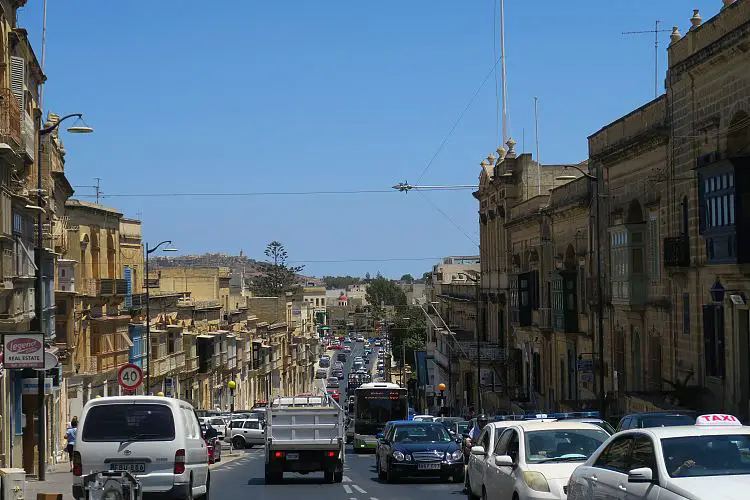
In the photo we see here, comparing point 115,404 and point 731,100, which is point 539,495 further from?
point 731,100

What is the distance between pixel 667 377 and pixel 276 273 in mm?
136325

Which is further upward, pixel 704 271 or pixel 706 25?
pixel 706 25

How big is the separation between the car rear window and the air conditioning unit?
2.04m

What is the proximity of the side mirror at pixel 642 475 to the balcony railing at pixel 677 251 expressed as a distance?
87.3 ft

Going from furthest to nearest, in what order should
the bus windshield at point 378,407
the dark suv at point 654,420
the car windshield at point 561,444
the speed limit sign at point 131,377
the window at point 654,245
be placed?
1. the bus windshield at point 378,407
2. the window at point 654,245
3. the speed limit sign at point 131,377
4. the dark suv at point 654,420
5. the car windshield at point 561,444

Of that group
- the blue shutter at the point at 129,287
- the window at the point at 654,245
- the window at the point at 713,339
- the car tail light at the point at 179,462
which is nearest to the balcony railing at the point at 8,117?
the car tail light at the point at 179,462

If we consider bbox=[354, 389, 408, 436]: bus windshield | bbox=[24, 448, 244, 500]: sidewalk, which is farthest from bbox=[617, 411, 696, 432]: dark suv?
bbox=[354, 389, 408, 436]: bus windshield

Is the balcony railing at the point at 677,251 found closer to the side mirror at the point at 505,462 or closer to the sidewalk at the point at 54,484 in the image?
the sidewalk at the point at 54,484

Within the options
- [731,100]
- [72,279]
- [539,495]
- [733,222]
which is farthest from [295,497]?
[72,279]

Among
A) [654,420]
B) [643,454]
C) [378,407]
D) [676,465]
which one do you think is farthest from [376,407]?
[676,465]

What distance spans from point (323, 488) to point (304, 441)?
2006mm

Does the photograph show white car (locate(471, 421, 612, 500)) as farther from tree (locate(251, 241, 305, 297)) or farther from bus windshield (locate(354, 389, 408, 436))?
tree (locate(251, 241, 305, 297))

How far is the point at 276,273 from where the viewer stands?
174 meters

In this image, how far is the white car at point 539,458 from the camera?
15.1 m
